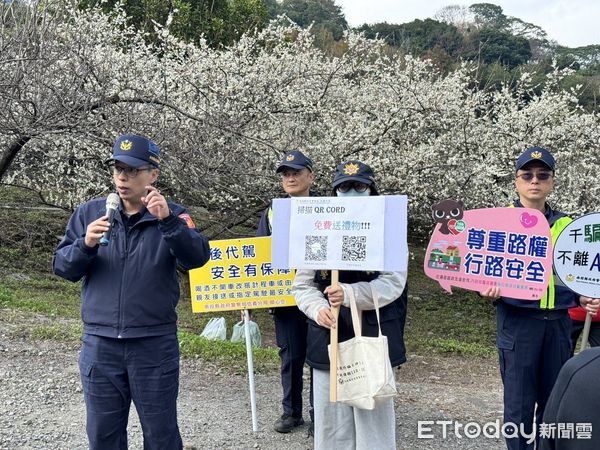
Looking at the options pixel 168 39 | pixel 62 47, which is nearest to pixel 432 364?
pixel 62 47

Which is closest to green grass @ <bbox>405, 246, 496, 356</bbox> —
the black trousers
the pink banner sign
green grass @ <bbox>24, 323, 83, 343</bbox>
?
the black trousers

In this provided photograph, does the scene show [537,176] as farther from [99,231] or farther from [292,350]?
[99,231]

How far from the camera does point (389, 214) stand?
3.13 metres

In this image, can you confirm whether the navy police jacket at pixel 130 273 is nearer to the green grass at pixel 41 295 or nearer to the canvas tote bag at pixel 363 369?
the canvas tote bag at pixel 363 369

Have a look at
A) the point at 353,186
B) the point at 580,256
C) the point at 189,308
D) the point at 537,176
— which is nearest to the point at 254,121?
the point at 189,308

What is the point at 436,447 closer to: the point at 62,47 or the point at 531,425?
the point at 531,425

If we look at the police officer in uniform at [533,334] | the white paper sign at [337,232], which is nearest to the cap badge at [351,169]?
the white paper sign at [337,232]

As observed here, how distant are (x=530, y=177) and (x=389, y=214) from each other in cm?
Result: 110

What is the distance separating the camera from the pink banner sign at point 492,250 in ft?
11.2

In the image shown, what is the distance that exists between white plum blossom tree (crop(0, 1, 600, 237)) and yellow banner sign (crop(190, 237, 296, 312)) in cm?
348

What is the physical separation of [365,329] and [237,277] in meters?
1.60

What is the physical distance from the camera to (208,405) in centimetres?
481

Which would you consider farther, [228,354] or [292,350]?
[228,354]

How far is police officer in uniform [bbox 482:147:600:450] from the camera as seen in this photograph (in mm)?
3479
